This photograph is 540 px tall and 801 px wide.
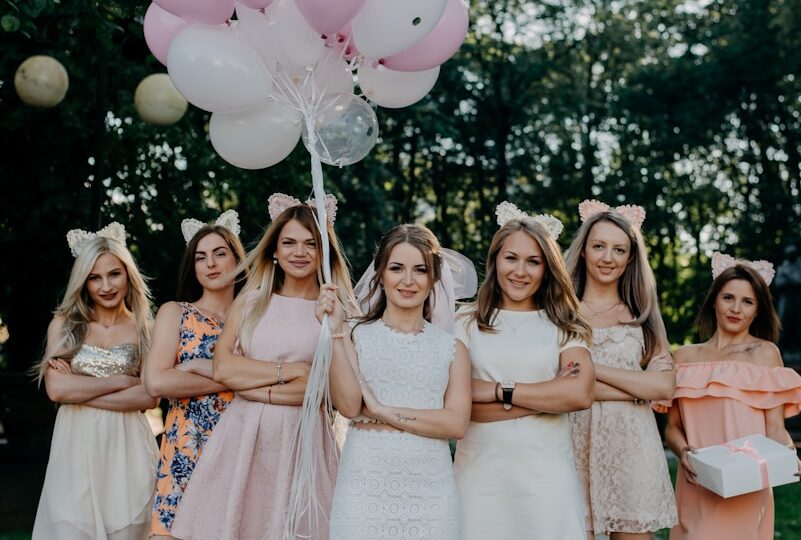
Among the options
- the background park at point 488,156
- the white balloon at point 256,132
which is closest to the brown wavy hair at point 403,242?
the white balloon at point 256,132

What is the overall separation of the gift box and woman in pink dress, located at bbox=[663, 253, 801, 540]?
0.22 metres

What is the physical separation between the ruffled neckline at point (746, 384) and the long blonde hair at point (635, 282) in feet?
1.09

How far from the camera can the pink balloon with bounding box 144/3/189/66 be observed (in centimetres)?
450

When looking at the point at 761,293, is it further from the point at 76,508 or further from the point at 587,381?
the point at 76,508

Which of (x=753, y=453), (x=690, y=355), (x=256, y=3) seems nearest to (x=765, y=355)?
(x=690, y=355)

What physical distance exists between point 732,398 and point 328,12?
→ 255cm

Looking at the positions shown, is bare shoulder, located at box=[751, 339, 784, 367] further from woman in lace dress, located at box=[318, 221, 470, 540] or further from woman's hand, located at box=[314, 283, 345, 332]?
woman's hand, located at box=[314, 283, 345, 332]

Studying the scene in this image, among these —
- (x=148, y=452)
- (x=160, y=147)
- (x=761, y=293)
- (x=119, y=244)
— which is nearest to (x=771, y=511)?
(x=761, y=293)

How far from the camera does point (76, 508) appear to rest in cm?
479

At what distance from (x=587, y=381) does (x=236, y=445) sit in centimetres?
150

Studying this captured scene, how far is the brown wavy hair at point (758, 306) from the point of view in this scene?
15.9ft

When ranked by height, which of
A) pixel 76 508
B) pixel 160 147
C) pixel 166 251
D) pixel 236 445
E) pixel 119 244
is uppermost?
pixel 160 147

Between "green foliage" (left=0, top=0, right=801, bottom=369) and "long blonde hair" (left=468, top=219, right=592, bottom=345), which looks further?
"green foliage" (left=0, top=0, right=801, bottom=369)

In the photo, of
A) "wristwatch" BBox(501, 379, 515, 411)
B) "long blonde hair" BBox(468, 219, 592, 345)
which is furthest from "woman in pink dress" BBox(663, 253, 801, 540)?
"wristwatch" BBox(501, 379, 515, 411)
